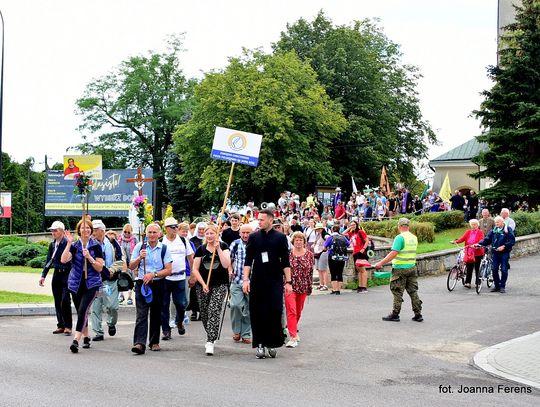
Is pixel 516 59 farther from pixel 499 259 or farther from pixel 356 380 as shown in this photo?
pixel 356 380

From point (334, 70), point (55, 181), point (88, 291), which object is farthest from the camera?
point (334, 70)

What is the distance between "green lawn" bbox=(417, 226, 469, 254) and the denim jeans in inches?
580

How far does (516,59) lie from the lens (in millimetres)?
37375

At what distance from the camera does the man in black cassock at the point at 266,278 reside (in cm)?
1100

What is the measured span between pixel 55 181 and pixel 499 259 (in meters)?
37.9

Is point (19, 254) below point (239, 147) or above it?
below

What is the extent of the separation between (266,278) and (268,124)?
137 ft

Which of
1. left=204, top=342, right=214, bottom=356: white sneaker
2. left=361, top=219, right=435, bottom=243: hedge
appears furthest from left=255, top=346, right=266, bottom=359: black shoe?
left=361, top=219, right=435, bottom=243: hedge

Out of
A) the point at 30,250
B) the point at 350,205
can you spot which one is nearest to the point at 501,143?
the point at 350,205

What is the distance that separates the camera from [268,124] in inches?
2063

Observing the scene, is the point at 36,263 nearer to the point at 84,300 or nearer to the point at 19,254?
the point at 19,254

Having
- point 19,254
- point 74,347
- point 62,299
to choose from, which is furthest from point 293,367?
point 19,254

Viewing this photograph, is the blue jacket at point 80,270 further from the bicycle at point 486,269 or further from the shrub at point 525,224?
the shrub at point 525,224

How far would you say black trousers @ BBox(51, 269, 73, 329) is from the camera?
1332cm
